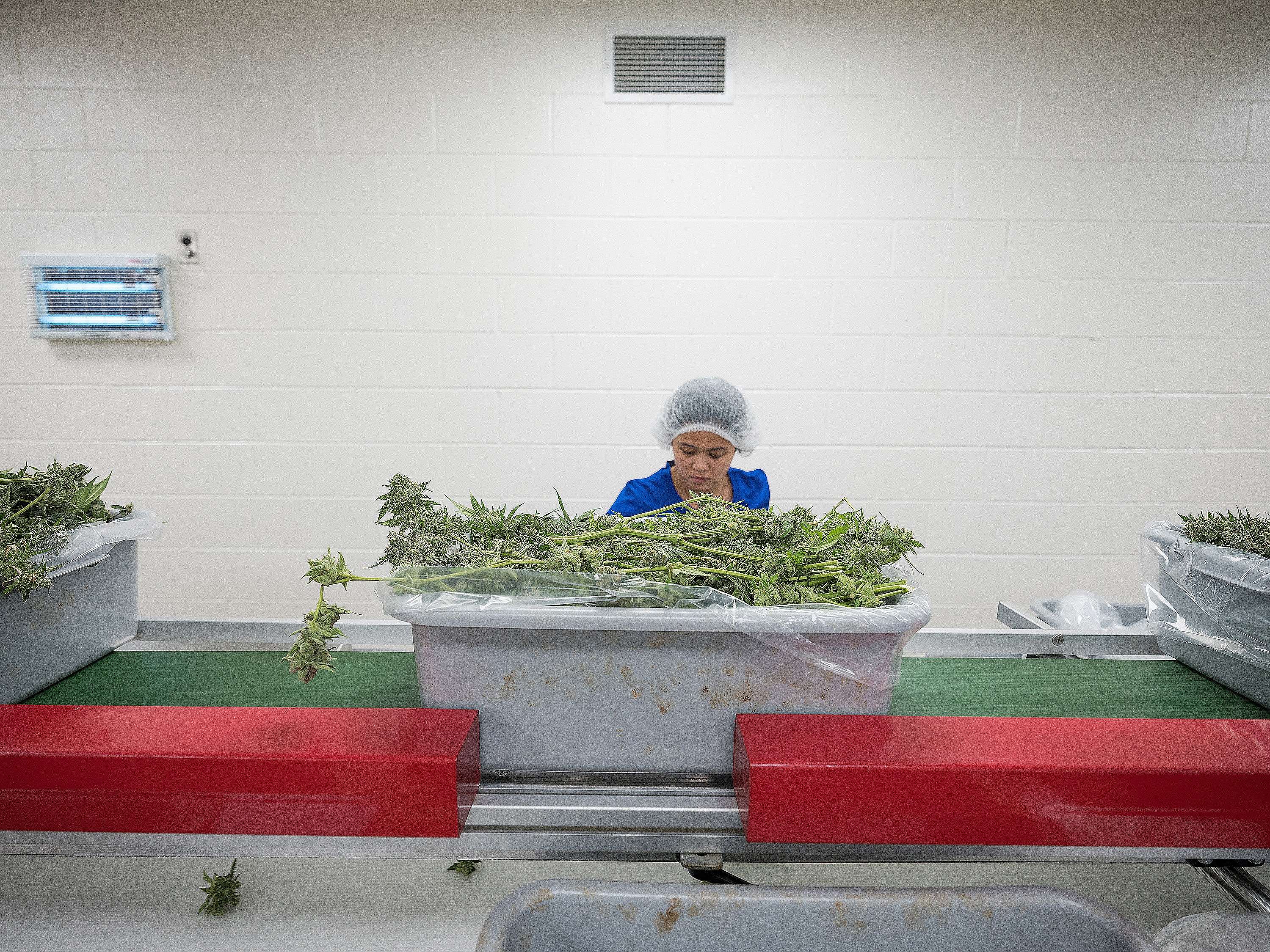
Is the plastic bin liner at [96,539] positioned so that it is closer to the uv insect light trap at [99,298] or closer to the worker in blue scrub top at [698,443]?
the worker in blue scrub top at [698,443]

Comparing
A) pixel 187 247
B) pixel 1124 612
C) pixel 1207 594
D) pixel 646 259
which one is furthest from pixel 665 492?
pixel 187 247

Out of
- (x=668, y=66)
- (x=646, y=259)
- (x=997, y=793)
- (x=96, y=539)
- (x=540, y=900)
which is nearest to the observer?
(x=540, y=900)

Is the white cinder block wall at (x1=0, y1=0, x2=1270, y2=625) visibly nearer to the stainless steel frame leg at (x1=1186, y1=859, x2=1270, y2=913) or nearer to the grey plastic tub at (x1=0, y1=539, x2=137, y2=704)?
the grey plastic tub at (x1=0, y1=539, x2=137, y2=704)

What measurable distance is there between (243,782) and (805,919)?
0.66 m

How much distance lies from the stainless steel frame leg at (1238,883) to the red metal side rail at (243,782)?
0.97 metres

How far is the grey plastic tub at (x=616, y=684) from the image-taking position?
0.90m

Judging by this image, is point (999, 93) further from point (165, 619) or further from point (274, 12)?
point (165, 619)

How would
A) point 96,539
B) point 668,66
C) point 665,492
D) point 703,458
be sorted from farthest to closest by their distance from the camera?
point 668,66
point 665,492
point 703,458
point 96,539

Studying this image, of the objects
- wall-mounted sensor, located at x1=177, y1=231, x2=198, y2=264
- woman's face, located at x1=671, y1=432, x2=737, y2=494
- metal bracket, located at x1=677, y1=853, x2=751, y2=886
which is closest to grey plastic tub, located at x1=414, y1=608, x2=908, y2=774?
metal bracket, located at x1=677, y1=853, x2=751, y2=886

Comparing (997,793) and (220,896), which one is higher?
(997,793)

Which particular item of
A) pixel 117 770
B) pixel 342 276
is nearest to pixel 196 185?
pixel 342 276

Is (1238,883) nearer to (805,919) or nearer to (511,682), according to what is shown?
(805,919)

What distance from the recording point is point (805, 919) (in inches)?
29.6

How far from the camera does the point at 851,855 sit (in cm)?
91
